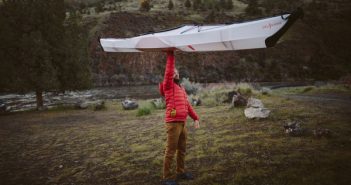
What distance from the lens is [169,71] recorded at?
17.7 feet

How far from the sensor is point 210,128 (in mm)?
10367

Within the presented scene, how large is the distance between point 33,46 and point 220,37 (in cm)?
1537

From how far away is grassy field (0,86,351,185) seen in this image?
5984 millimetres

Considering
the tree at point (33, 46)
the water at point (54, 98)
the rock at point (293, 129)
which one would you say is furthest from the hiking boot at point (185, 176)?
the water at point (54, 98)

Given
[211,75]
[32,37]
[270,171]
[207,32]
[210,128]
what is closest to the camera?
[207,32]

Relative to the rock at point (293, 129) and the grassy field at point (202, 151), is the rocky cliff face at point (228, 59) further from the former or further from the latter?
the rock at point (293, 129)

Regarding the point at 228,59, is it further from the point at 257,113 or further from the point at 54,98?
the point at 257,113

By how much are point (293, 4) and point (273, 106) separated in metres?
65.4

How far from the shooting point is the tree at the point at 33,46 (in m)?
17.2

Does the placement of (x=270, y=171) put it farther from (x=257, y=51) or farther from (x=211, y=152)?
(x=257, y=51)

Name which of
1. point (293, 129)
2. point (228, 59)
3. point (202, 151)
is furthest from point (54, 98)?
point (228, 59)

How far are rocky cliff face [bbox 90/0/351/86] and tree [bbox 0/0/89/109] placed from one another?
87.5ft

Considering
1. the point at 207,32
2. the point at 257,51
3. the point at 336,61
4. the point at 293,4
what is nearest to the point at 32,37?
the point at 207,32

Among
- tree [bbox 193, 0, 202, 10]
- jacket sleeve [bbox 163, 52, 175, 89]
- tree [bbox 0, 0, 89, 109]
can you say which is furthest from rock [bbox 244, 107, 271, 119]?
Result: tree [bbox 193, 0, 202, 10]
